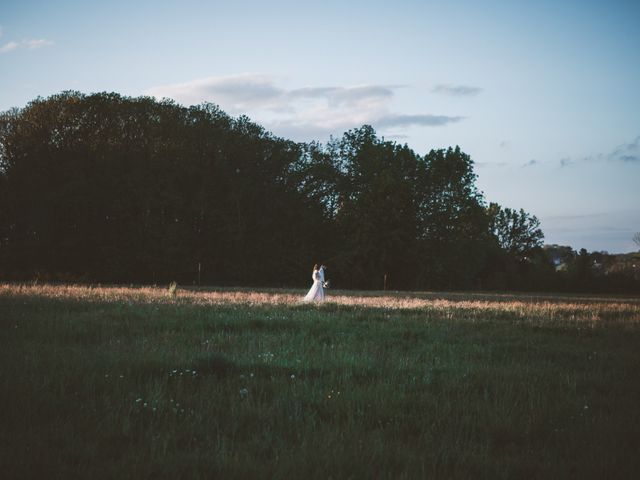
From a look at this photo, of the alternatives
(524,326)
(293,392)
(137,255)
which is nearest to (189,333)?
(293,392)

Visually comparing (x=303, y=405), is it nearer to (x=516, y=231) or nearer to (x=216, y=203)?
(x=216, y=203)

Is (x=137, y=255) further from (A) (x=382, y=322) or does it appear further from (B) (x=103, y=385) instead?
(B) (x=103, y=385)

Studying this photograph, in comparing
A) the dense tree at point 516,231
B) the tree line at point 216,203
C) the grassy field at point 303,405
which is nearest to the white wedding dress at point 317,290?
the grassy field at point 303,405

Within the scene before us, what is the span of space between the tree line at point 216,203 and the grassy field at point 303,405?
3186cm

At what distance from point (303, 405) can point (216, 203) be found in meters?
43.1

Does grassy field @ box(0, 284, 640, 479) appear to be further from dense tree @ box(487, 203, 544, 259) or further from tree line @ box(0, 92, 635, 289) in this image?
dense tree @ box(487, 203, 544, 259)

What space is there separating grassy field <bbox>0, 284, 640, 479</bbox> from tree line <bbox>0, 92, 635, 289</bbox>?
105ft

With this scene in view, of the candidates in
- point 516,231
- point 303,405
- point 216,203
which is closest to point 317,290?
point 303,405

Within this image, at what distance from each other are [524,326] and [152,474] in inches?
499

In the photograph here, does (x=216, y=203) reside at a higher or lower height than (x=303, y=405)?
higher

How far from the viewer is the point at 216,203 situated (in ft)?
155

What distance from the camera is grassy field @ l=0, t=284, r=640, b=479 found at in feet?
13.5

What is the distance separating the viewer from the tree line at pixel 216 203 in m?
40.4

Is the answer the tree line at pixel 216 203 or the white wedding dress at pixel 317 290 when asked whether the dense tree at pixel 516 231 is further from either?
the white wedding dress at pixel 317 290
